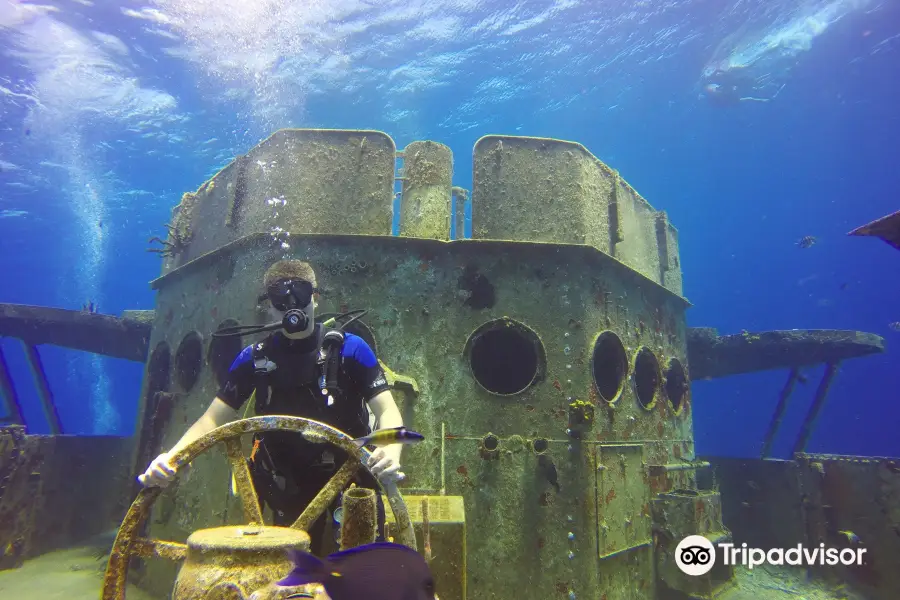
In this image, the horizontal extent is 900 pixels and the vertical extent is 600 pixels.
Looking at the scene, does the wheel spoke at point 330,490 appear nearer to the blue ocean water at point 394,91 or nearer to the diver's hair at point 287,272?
the diver's hair at point 287,272

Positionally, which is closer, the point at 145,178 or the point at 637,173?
the point at 145,178

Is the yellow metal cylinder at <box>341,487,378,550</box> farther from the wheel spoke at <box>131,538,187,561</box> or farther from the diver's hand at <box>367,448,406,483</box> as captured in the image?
the wheel spoke at <box>131,538,187,561</box>

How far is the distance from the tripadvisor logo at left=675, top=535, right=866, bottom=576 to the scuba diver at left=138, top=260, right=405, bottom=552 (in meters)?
4.61

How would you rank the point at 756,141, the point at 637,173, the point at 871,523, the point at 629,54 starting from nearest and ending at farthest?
the point at 871,523 < the point at 629,54 < the point at 756,141 < the point at 637,173

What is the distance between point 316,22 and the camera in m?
17.9

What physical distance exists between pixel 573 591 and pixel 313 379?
12.4 ft

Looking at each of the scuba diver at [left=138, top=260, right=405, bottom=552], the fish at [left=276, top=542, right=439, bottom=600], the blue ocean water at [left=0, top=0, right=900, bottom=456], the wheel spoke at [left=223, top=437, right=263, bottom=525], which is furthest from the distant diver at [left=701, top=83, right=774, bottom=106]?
the fish at [left=276, top=542, right=439, bottom=600]

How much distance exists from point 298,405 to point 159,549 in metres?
1.06

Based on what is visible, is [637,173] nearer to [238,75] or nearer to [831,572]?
[238,75]

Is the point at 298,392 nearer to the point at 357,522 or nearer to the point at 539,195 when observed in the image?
the point at 357,522

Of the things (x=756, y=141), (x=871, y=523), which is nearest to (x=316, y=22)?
(x=871, y=523)

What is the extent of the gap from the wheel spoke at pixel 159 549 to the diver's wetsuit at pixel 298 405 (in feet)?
2.85

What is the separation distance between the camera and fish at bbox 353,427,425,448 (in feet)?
6.46

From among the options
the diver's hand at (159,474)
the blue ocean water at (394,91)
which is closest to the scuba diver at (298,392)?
the diver's hand at (159,474)
